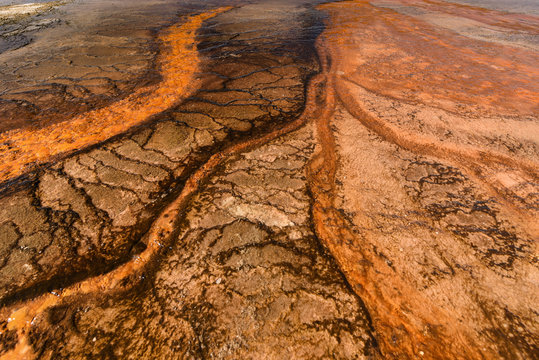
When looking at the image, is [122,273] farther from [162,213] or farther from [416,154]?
[416,154]

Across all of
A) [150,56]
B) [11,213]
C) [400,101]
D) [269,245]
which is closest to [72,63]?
[150,56]

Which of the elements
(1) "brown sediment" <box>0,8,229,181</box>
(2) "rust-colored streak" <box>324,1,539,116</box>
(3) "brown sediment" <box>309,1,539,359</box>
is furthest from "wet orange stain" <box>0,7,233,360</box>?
(2) "rust-colored streak" <box>324,1,539,116</box>

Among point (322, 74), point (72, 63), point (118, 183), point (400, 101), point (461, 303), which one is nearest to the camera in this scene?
point (461, 303)

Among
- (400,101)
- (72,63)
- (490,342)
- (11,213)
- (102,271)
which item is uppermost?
(72,63)

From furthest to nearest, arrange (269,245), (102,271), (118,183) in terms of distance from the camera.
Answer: (118,183)
(269,245)
(102,271)

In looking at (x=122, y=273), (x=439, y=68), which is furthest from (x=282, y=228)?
(x=439, y=68)

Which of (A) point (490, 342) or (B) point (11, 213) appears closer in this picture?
(A) point (490, 342)

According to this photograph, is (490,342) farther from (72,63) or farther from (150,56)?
(72,63)
